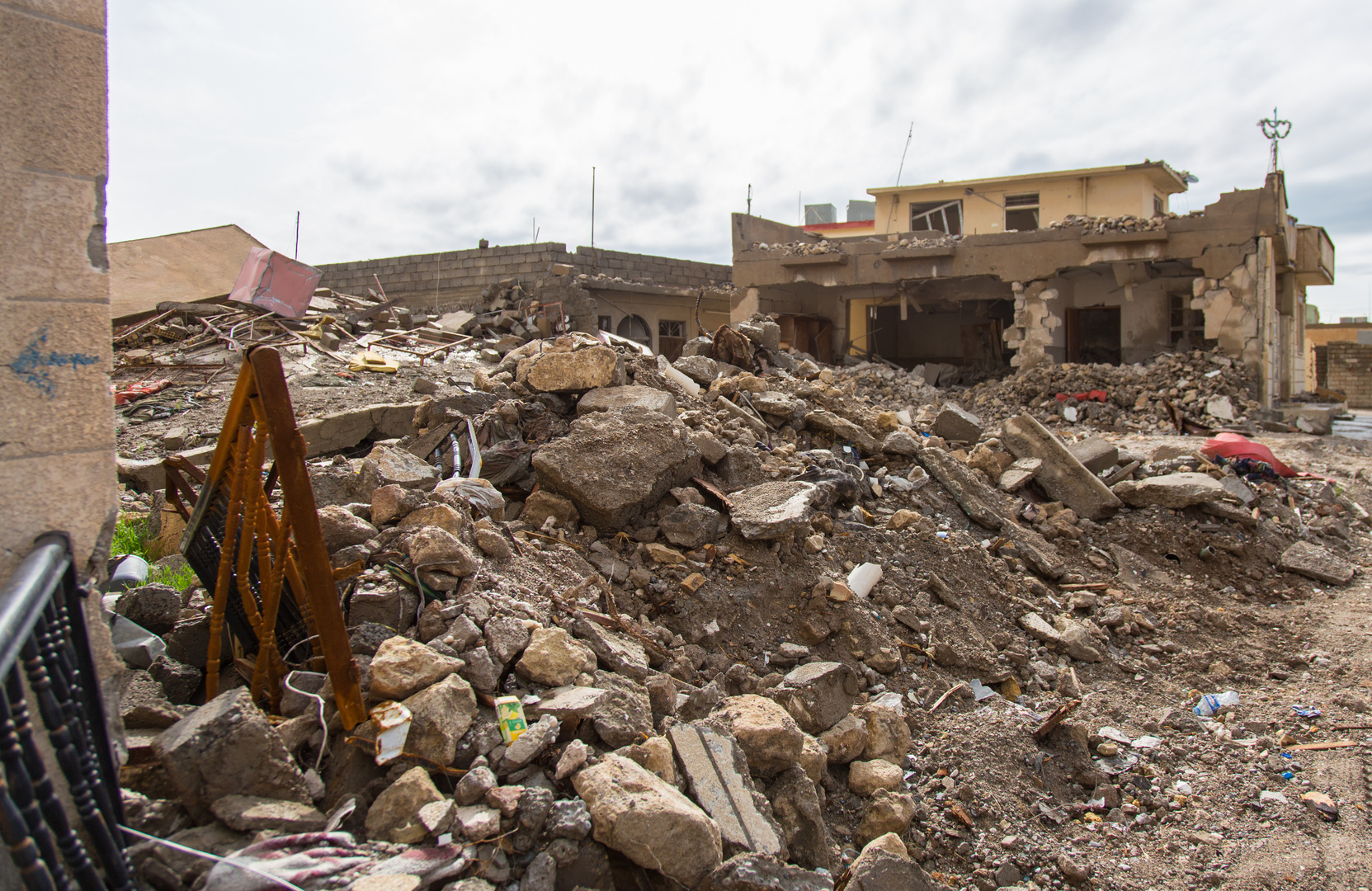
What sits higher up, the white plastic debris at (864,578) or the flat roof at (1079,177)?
the flat roof at (1079,177)

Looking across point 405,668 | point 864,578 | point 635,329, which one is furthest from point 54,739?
point 635,329

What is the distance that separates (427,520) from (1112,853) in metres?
2.88

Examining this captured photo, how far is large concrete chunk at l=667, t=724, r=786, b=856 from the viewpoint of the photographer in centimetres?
240

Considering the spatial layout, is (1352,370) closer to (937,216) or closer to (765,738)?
(937,216)

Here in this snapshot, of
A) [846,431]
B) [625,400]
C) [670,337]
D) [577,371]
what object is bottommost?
[846,431]

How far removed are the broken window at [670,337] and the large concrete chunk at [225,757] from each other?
51.1 feet

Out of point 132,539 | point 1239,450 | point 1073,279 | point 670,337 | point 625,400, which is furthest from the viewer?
point 670,337

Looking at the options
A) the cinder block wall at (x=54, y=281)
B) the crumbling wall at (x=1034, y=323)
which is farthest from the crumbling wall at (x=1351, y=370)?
the cinder block wall at (x=54, y=281)

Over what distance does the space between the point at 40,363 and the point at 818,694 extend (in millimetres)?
2981

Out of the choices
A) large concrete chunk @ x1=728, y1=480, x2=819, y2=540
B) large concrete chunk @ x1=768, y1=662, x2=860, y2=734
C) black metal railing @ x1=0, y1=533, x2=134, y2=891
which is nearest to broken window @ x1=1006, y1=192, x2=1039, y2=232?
large concrete chunk @ x1=728, y1=480, x2=819, y2=540

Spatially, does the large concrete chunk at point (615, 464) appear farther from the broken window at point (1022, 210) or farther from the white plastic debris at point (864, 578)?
the broken window at point (1022, 210)

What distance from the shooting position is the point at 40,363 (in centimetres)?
162

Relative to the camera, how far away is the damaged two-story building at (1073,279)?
1173 cm

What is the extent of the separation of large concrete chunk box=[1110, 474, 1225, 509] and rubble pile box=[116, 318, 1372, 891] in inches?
0.8
